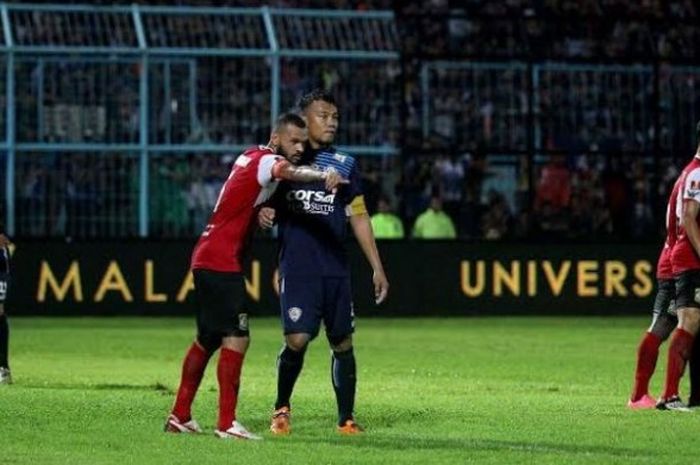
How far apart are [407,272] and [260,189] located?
1673 centimetres

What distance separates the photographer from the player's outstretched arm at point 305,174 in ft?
37.0

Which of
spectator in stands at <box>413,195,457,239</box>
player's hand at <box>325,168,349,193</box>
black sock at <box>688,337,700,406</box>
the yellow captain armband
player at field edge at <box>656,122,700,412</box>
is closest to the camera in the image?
player's hand at <box>325,168,349,193</box>

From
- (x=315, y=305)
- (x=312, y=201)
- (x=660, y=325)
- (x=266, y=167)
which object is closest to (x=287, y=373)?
(x=315, y=305)

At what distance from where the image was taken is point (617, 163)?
2864cm

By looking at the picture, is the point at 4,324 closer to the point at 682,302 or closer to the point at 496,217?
the point at 682,302

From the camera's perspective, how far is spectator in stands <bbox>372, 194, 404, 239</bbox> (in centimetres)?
2806

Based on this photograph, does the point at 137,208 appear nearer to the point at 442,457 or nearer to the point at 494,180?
the point at 494,180

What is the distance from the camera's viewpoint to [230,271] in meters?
11.9

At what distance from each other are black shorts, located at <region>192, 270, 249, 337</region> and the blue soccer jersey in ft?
1.55

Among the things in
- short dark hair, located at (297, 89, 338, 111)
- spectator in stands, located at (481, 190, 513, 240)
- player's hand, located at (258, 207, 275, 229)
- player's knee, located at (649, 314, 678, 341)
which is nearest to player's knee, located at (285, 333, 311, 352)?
player's hand, located at (258, 207, 275, 229)

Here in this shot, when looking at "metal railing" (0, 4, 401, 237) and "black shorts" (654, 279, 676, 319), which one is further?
"metal railing" (0, 4, 401, 237)

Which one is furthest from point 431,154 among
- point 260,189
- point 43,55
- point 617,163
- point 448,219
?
point 260,189

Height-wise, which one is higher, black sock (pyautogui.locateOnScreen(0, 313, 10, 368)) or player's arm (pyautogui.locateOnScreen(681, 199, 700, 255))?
player's arm (pyautogui.locateOnScreen(681, 199, 700, 255))

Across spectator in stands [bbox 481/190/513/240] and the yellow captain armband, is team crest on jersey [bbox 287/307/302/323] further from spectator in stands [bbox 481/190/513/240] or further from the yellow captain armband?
spectator in stands [bbox 481/190/513/240]
